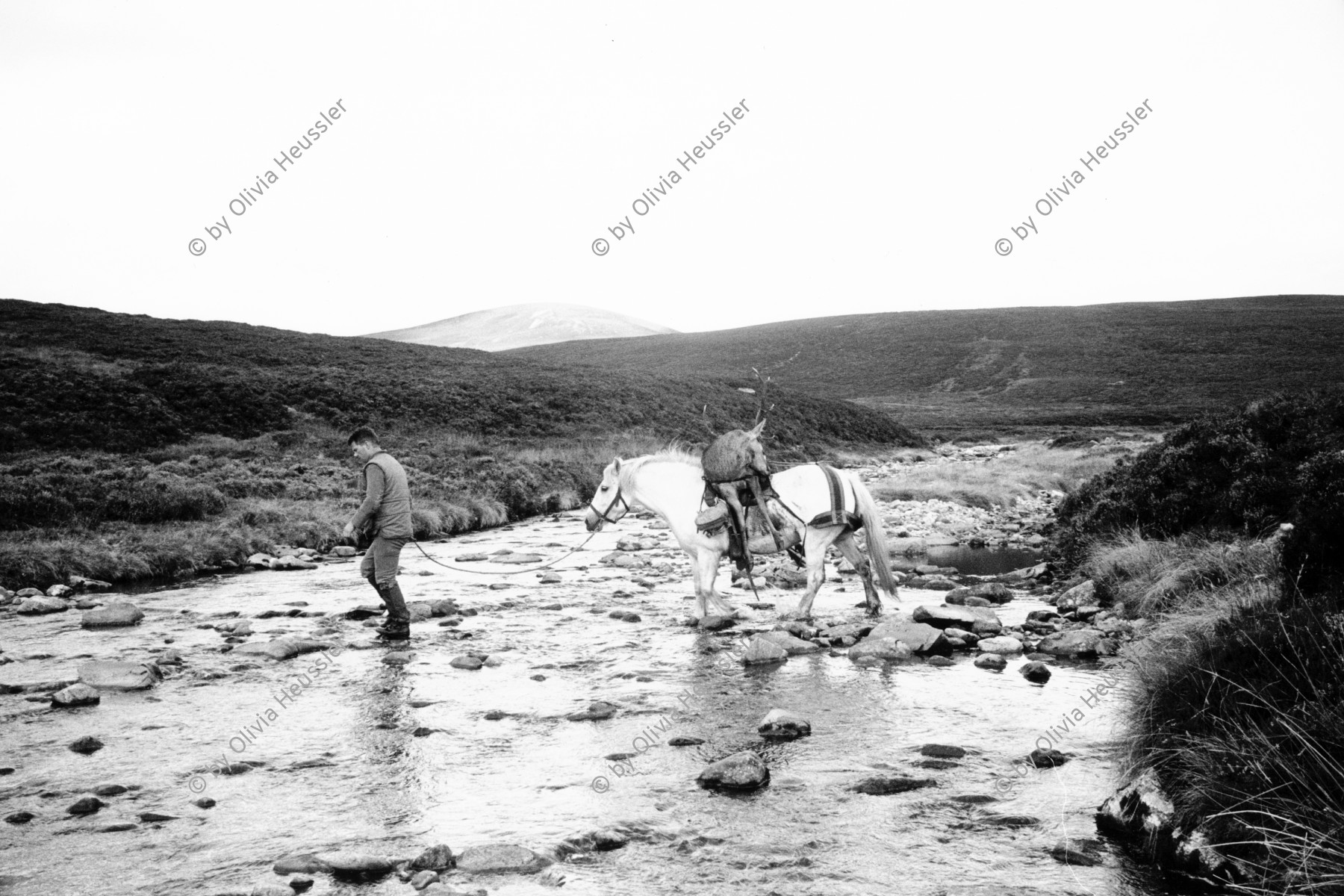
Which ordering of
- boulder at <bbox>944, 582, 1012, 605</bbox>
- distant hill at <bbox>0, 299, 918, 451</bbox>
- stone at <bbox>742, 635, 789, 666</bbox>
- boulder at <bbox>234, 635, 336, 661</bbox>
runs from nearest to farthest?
1. stone at <bbox>742, 635, 789, 666</bbox>
2. boulder at <bbox>234, 635, 336, 661</bbox>
3. boulder at <bbox>944, 582, 1012, 605</bbox>
4. distant hill at <bbox>0, 299, 918, 451</bbox>

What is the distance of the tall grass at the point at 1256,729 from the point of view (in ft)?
14.5

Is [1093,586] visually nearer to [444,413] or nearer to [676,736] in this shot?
[676,736]

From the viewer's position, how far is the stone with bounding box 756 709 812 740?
7.51 m

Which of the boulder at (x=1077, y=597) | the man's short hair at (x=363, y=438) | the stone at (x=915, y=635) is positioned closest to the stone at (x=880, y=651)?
the stone at (x=915, y=635)

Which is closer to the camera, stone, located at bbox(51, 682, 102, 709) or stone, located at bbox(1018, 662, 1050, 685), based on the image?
stone, located at bbox(51, 682, 102, 709)

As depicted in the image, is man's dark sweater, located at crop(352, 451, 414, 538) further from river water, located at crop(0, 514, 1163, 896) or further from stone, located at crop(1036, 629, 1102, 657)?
stone, located at crop(1036, 629, 1102, 657)

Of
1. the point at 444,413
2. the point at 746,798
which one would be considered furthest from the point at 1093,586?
the point at 444,413

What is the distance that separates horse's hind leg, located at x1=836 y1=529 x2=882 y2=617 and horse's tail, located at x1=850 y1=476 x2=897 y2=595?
0.16 meters

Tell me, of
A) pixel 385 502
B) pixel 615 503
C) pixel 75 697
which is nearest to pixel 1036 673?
pixel 615 503

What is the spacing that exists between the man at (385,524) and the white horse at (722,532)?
254cm

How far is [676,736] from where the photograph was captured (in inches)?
297

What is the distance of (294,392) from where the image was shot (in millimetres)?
42375

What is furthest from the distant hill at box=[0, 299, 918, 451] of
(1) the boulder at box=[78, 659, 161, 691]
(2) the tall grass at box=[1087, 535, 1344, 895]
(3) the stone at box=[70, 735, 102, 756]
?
(2) the tall grass at box=[1087, 535, 1344, 895]

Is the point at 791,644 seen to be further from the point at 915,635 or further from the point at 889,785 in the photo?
the point at 889,785
